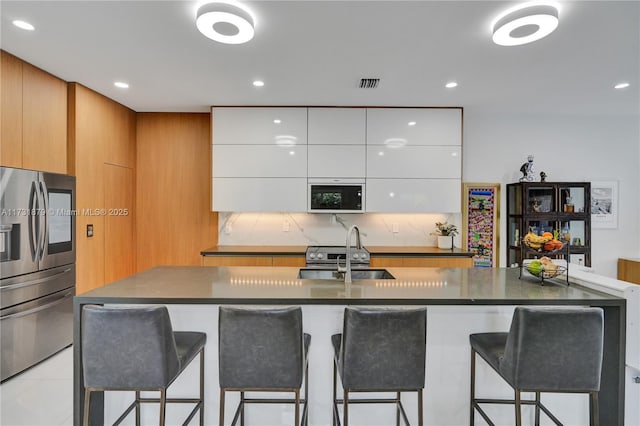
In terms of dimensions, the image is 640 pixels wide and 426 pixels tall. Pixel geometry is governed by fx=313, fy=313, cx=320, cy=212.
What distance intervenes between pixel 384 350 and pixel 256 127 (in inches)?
120

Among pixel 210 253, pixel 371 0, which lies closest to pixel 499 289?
pixel 371 0

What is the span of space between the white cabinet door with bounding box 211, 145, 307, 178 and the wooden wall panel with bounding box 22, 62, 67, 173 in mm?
1442

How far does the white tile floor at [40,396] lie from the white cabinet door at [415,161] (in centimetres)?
340

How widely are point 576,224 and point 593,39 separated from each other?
8.26 ft

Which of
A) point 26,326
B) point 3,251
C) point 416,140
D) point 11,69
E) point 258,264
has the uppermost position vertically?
point 11,69

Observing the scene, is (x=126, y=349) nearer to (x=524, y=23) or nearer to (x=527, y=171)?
(x=524, y=23)

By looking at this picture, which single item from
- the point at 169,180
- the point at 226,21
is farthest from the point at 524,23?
the point at 169,180

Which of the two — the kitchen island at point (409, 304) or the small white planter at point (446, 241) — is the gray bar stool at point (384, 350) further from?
the small white planter at point (446, 241)

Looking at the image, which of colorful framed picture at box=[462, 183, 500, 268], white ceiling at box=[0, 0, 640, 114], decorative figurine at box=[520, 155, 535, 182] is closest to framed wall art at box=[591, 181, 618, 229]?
decorative figurine at box=[520, 155, 535, 182]

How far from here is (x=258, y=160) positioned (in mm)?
3781

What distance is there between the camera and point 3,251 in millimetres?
2428

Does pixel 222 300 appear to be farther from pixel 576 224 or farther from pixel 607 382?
pixel 576 224

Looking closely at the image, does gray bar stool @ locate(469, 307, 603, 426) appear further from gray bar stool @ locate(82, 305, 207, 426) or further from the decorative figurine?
the decorative figurine

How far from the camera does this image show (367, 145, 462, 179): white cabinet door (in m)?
3.78
